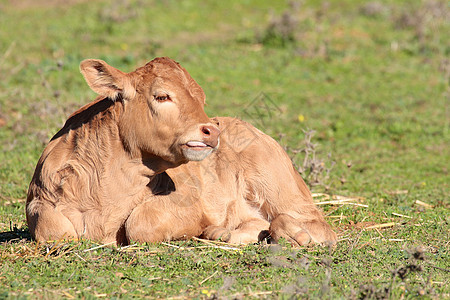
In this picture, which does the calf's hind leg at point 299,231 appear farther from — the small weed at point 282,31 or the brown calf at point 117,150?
the small weed at point 282,31

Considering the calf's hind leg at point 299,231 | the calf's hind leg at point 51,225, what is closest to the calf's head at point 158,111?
the calf's hind leg at point 51,225

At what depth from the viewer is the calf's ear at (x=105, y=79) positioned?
17.2 ft

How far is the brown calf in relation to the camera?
5.23m

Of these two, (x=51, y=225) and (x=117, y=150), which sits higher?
(x=117, y=150)

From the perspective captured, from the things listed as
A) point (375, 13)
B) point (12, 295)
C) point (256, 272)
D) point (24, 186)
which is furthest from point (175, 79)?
point (375, 13)

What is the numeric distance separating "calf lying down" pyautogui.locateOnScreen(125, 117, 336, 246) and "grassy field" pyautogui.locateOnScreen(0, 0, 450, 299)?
240mm

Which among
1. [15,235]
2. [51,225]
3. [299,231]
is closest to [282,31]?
[299,231]

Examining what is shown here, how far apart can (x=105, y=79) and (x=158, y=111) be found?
0.53m

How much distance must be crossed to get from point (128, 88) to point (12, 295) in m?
1.94

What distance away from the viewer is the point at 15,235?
607 cm

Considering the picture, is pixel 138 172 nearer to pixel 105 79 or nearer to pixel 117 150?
pixel 117 150

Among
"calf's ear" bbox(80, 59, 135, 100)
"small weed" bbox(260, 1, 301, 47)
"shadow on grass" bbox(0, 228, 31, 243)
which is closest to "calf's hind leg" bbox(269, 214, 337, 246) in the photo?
"calf's ear" bbox(80, 59, 135, 100)

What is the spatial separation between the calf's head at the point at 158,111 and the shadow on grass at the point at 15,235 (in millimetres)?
1448

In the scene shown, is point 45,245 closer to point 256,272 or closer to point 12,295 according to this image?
point 12,295
